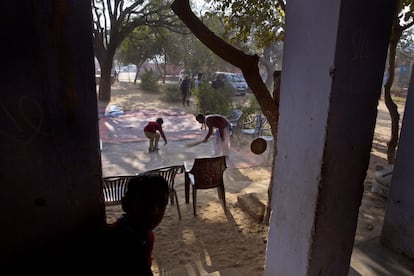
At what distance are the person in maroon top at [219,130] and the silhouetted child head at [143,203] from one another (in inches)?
228

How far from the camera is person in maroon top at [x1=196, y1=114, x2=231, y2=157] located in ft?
23.4

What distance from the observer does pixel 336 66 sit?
1484mm

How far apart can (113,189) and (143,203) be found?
3.44 m

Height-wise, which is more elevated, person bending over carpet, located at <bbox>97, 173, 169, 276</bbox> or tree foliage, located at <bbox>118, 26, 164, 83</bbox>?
tree foliage, located at <bbox>118, 26, 164, 83</bbox>

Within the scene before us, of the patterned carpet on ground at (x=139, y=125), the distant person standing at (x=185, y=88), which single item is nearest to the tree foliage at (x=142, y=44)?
the distant person standing at (x=185, y=88)

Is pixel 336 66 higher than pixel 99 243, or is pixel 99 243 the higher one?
pixel 336 66

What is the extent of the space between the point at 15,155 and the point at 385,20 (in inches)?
66.5

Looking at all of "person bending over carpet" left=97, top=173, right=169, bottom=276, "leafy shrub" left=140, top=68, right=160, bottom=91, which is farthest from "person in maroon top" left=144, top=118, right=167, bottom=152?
"leafy shrub" left=140, top=68, right=160, bottom=91

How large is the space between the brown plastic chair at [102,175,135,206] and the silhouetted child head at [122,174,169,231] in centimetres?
328

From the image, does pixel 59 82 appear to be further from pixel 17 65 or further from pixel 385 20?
pixel 385 20

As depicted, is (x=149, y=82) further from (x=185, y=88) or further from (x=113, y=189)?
(x=113, y=189)

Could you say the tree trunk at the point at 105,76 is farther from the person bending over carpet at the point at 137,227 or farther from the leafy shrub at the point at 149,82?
the person bending over carpet at the point at 137,227

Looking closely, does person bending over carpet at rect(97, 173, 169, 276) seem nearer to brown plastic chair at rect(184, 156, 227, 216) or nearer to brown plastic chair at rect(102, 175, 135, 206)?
brown plastic chair at rect(102, 175, 135, 206)

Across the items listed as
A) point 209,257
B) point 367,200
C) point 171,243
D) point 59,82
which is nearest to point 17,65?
point 59,82
